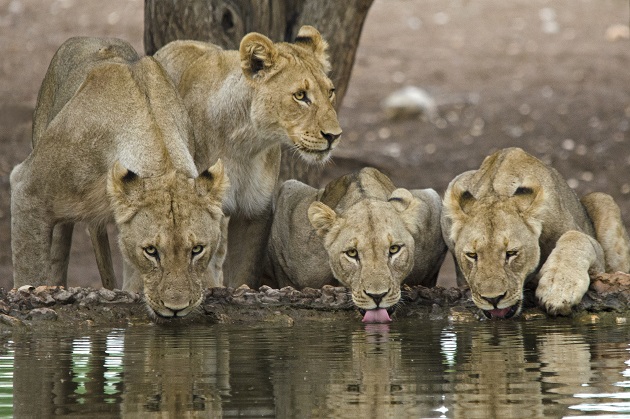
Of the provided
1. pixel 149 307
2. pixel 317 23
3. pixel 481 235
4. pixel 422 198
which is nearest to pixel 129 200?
pixel 149 307

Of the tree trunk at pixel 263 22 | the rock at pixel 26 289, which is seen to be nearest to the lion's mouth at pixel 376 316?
the rock at pixel 26 289

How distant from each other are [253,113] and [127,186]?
1647mm

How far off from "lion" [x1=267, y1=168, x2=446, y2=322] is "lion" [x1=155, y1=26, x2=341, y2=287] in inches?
10.2

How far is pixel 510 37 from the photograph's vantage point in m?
21.8

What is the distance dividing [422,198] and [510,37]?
1295cm

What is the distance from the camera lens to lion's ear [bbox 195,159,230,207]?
24.6ft

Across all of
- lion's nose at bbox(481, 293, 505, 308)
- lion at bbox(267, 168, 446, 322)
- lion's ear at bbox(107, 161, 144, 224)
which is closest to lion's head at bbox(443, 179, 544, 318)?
lion's nose at bbox(481, 293, 505, 308)

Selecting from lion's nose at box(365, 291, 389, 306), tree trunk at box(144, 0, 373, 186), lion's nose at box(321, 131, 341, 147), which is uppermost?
tree trunk at box(144, 0, 373, 186)

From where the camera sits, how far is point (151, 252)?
7.27m

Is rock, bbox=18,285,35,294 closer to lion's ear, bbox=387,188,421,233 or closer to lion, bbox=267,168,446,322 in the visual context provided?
lion, bbox=267,168,446,322

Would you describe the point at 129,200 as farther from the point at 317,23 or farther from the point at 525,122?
the point at 525,122

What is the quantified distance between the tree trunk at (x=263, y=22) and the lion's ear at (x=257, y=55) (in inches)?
62.0

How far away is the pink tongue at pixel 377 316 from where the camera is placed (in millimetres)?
7691

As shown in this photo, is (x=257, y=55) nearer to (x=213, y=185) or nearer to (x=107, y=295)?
(x=213, y=185)
